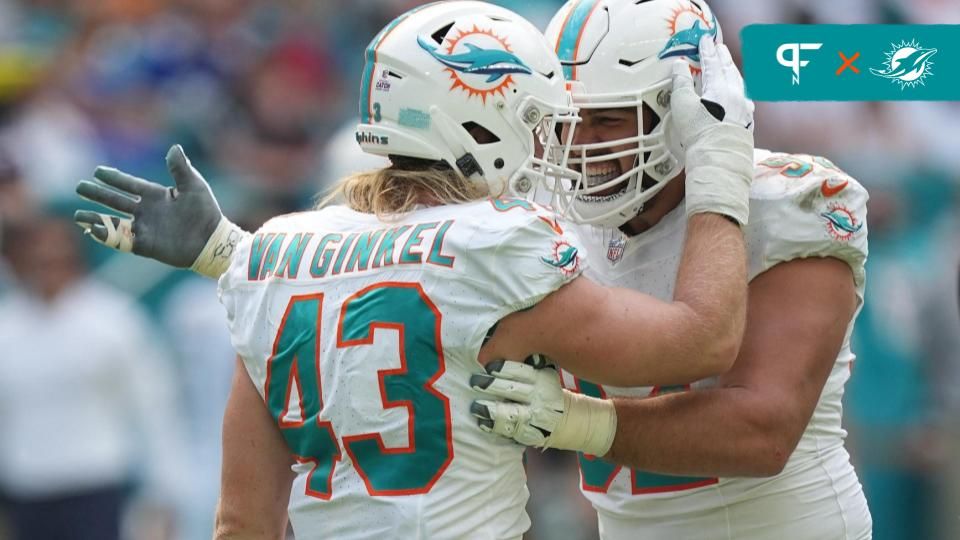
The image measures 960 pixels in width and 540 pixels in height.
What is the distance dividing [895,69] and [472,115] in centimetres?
249

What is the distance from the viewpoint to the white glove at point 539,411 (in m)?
3.12

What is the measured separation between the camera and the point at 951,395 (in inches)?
291

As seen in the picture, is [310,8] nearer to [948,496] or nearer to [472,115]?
[948,496]

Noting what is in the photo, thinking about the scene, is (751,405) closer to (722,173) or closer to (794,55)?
(722,173)

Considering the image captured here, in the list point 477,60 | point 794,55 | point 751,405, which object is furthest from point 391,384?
point 794,55

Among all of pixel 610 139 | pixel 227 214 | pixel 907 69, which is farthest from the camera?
pixel 227 214

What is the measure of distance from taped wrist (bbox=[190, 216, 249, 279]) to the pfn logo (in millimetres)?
2158

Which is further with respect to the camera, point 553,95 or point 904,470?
point 904,470

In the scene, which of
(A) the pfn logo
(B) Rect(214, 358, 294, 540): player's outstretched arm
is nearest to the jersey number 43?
(B) Rect(214, 358, 294, 540): player's outstretched arm

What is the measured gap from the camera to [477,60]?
325 centimetres

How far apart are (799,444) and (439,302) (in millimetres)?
1119

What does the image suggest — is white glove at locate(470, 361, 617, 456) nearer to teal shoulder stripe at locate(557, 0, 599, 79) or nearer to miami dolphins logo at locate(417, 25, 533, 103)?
miami dolphins logo at locate(417, 25, 533, 103)

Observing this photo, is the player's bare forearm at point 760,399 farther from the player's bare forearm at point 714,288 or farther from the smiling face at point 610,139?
the smiling face at point 610,139

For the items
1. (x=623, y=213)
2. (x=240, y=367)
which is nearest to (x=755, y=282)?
(x=623, y=213)
